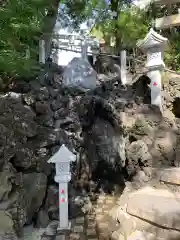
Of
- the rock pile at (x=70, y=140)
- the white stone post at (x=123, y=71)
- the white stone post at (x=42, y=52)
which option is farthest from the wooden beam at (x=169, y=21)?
the white stone post at (x=42, y=52)

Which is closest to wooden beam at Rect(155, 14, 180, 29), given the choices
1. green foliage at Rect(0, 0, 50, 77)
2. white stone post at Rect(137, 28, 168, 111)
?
white stone post at Rect(137, 28, 168, 111)

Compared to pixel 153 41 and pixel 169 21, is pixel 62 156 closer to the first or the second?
pixel 153 41

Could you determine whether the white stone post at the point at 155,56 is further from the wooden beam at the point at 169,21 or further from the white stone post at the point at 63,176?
the white stone post at the point at 63,176

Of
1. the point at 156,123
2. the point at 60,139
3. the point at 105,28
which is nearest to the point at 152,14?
the point at 105,28

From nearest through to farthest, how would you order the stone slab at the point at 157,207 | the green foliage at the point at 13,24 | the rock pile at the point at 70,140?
the green foliage at the point at 13,24 → the stone slab at the point at 157,207 → the rock pile at the point at 70,140

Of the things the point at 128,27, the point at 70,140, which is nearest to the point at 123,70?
the point at 128,27

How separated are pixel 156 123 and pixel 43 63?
16.4 feet

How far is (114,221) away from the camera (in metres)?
5.02

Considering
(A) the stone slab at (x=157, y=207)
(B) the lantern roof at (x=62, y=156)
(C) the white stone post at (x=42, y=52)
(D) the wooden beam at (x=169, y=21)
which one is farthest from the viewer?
(C) the white stone post at (x=42, y=52)

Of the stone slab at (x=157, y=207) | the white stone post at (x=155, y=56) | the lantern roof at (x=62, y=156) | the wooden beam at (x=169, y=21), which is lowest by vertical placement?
the stone slab at (x=157, y=207)

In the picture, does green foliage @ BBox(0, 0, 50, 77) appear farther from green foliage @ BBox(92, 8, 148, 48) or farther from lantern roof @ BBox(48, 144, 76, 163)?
green foliage @ BBox(92, 8, 148, 48)

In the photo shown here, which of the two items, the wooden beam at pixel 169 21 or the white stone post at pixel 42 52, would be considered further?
the white stone post at pixel 42 52

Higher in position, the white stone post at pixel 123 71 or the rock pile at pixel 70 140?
the white stone post at pixel 123 71

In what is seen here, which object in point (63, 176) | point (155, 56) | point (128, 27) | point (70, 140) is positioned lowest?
point (63, 176)
